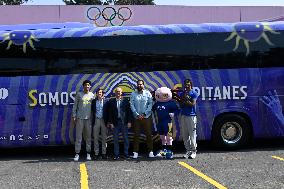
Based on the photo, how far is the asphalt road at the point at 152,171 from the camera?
6.96 meters

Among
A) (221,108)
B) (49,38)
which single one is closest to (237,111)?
(221,108)

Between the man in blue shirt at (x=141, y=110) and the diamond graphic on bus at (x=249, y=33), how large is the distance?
8.18ft

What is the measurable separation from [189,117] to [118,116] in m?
1.58

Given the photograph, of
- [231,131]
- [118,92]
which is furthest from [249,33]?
[118,92]

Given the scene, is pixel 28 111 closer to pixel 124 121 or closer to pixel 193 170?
pixel 124 121

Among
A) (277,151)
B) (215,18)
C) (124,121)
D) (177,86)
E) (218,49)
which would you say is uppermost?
(215,18)

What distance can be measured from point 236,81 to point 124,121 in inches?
111

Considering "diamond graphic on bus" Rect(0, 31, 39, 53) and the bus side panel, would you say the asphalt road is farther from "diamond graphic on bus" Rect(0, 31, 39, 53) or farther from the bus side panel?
"diamond graphic on bus" Rect(0, 31, 39, 53)

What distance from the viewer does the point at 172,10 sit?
71.0 feet

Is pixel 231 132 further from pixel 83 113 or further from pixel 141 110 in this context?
pixel 83 113

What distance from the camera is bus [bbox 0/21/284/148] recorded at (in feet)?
31.8

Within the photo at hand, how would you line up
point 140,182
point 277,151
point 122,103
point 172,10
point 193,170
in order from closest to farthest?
point 140,182, point 193,170, point 122,103, point 277,151, point 172,10

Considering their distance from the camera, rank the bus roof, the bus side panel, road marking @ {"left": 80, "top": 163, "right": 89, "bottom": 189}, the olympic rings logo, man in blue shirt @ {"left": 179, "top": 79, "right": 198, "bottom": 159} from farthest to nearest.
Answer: the olympic rings logo → the bus side panel → the bus roof → man in blue shirt @ {"left": 179, "top": 79, "right": 198, "bottom": 159} → road marking @ {"left": 80, "top": 163, "right": 89, "bottom": 189}

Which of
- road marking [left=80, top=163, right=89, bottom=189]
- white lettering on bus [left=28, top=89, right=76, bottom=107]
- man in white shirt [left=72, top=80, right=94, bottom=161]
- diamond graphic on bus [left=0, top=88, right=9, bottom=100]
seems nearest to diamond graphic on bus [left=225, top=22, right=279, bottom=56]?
man in white shirt [left=72, top=80, right=94, bottom=161]
